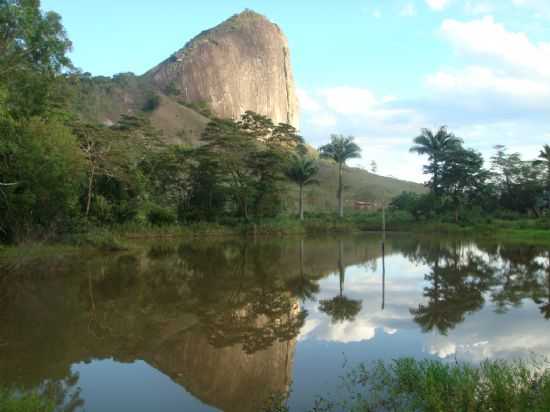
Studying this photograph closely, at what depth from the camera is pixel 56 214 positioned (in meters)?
19.6

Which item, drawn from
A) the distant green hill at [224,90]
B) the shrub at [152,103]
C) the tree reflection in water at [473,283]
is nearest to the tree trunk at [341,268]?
the tree reflection in water at [473,283]

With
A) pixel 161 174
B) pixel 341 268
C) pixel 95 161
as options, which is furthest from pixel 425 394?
pixel 161 174

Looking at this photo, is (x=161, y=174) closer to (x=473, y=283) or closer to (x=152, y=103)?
(x=473, y=283)

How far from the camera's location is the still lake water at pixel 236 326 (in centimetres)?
584

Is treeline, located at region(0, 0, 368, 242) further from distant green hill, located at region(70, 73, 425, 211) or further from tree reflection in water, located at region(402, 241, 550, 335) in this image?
distant green hill, located at region(70, 73, 425, 211)

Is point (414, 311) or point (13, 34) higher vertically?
point (13, 34)

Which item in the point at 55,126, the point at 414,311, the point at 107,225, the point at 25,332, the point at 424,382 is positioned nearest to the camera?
the point at 424,382

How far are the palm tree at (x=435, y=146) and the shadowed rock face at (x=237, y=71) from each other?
164ft

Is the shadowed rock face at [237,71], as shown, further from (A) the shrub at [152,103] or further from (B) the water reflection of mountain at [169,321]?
(B) the water reflection of mountain at [169,321]

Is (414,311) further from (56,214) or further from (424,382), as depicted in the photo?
(56,214)

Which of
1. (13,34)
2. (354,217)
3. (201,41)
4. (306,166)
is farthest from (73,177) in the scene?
(201,41)

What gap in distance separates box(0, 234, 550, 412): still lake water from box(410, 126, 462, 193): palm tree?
2505 cm

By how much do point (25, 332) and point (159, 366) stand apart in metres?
2.95

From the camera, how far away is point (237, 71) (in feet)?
303
